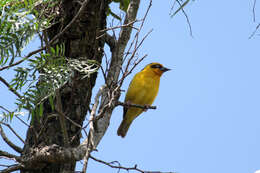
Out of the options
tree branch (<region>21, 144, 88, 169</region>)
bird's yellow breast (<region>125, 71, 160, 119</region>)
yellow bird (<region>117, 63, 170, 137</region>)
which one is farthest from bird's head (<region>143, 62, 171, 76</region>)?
tree branch (<region>21, 144, 88, 169</region>)

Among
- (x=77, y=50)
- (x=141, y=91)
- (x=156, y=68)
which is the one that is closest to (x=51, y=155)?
(x=77, y=50)

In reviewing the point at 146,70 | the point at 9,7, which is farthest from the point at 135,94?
the point at 9,7

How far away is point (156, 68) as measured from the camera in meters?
6.19

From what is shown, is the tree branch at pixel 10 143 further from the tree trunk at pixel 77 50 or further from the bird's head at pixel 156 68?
the bird's head at pixel 156 68

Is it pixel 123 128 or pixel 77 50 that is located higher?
pixel 77 50

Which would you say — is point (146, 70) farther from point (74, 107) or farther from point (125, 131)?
point (74, 107)

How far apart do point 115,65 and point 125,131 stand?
3.21 metres

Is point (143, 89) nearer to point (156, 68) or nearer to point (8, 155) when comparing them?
point (156, 68)

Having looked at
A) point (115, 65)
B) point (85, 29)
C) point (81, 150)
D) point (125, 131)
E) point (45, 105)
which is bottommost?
point (125, 131)

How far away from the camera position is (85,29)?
293 centimetres

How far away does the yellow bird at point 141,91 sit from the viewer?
565 centimetres

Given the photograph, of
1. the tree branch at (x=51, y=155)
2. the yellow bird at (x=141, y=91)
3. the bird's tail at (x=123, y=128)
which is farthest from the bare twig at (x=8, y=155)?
Result: the bird's tail at (x=123, y=128)

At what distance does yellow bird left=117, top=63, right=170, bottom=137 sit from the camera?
5.65 meters

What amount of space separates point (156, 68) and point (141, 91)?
732mm
